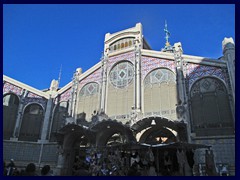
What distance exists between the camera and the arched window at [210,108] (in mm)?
16422

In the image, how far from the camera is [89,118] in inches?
867

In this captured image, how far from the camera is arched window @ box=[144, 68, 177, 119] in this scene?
18.8 metres

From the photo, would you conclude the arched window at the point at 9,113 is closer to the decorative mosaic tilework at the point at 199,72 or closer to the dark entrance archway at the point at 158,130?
the dark entrance archway at the point at 158,130

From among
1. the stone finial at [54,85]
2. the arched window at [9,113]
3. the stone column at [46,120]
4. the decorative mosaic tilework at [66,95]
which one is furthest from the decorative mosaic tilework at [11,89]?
the decorative mosaic tilework at [66,95]

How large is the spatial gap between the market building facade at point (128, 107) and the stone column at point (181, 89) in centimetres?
2

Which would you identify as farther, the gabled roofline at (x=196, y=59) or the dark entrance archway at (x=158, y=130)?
the gabled roofline at (x=196, y=59)

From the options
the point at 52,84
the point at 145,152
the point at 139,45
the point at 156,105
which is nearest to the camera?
the point at 145,152

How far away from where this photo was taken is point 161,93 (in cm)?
1972

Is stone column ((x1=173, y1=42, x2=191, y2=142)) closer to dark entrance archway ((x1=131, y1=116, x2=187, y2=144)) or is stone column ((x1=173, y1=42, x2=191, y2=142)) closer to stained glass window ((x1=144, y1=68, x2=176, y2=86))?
stained glass window ((x1=144, y1=68, x2=176, y2=86))

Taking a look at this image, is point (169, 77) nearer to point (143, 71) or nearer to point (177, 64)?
point (177, 64)

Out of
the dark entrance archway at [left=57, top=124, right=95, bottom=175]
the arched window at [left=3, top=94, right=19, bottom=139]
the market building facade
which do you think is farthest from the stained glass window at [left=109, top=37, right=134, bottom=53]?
the arched window at [left=3, top=94, right=19, bottom=139]
